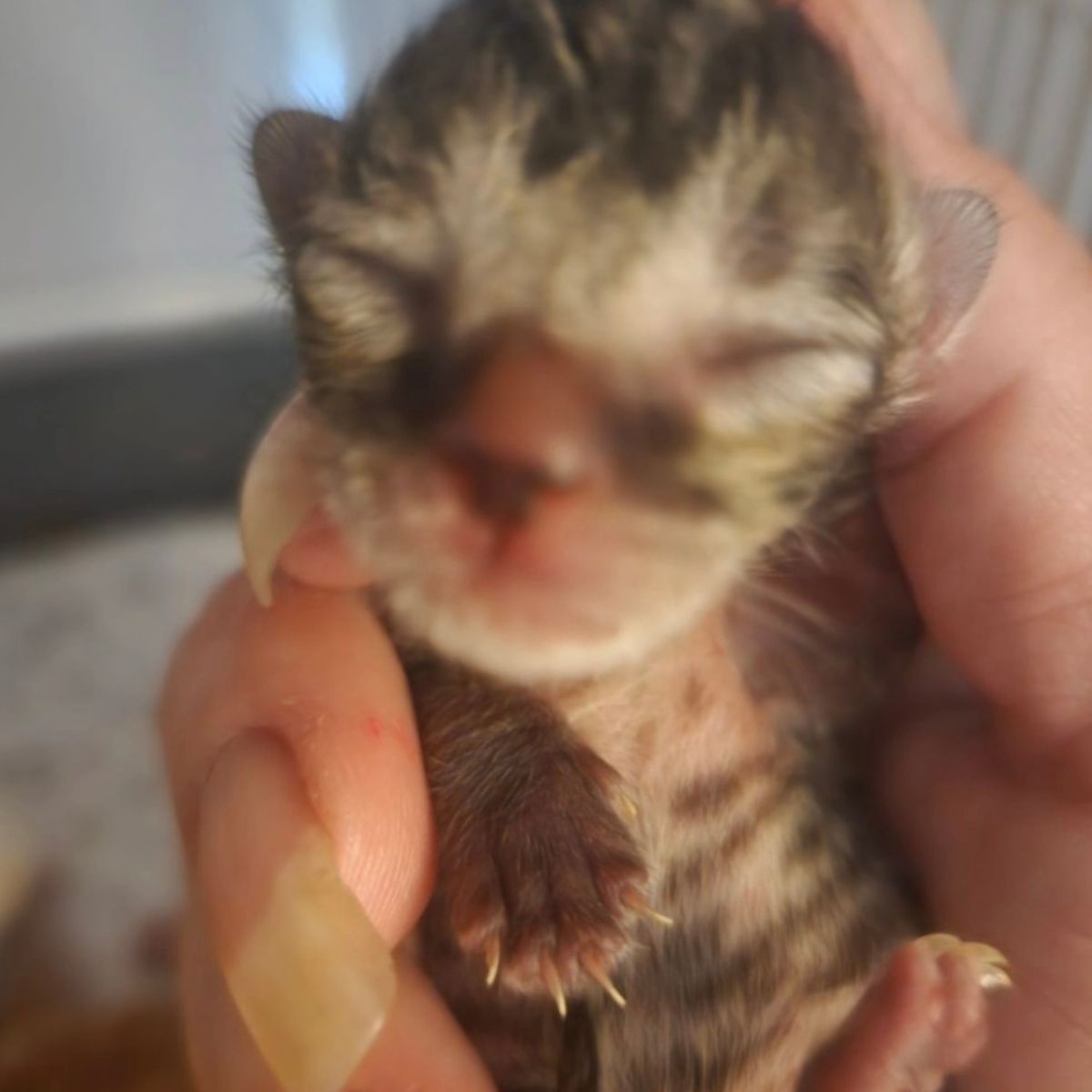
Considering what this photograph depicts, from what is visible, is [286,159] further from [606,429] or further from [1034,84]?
[1034,84]

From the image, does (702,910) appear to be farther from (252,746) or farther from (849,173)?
(849,173)

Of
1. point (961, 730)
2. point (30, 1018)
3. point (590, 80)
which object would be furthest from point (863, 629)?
point (30, 1018)

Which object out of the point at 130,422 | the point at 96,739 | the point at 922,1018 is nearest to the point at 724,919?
the point at 922,1018

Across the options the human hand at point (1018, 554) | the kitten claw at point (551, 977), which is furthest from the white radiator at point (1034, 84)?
the kitten claw at point (551, 977)

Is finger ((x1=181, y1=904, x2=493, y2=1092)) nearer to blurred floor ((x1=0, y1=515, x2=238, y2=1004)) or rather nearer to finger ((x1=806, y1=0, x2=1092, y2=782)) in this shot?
finger ((x1=806, y1=0, x2=1092, y2=782))

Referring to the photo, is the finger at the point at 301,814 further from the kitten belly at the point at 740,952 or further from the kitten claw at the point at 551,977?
the kitten belly at the point at 740,952

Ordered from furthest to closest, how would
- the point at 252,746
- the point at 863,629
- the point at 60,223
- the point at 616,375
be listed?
the point at 60,223 < the point at 863,629 < the point at 252,746 < the point at 616,375
